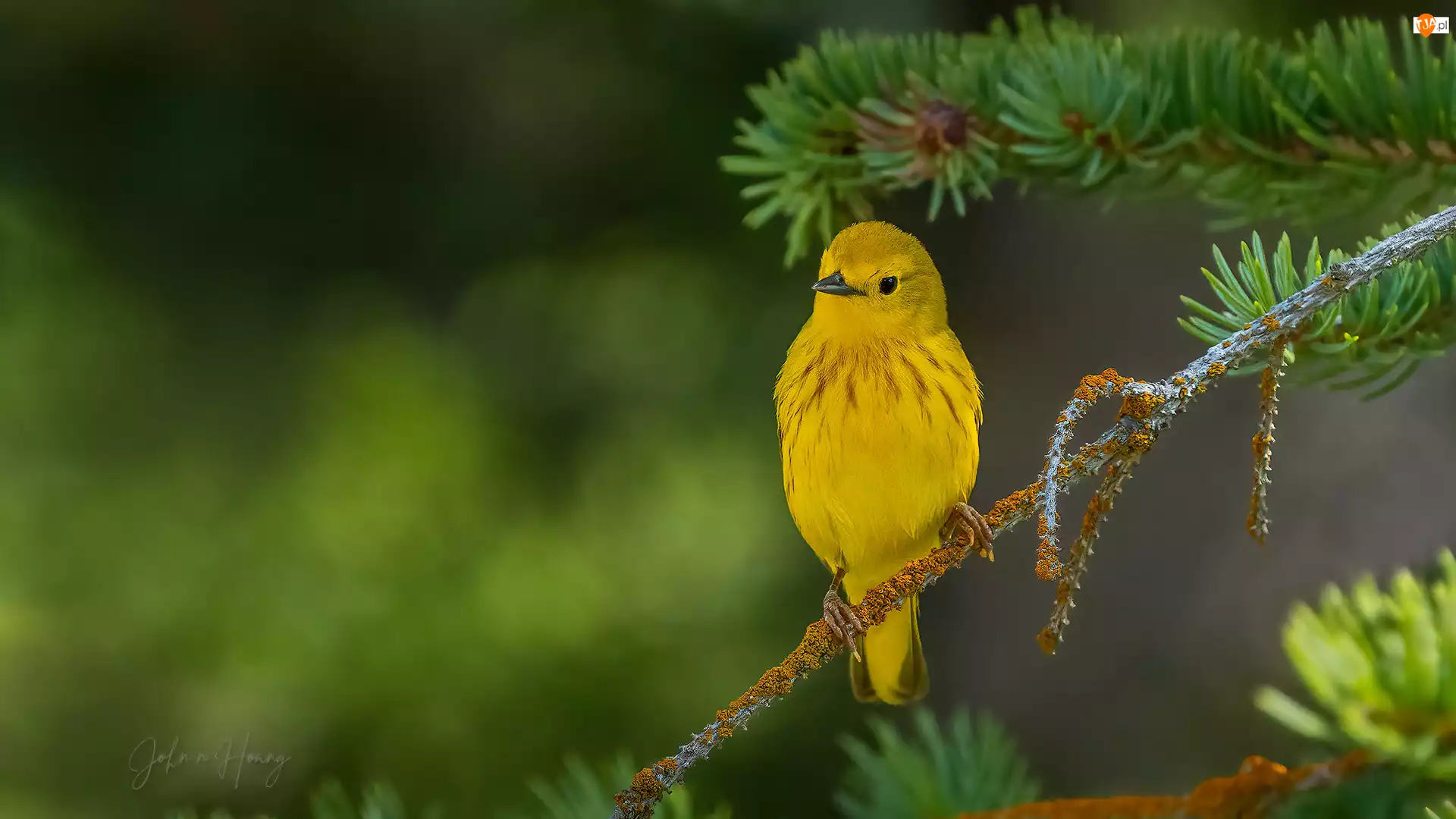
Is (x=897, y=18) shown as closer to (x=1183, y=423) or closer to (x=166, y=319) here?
(x=1183, y=423)

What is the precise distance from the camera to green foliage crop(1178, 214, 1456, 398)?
2.54ft

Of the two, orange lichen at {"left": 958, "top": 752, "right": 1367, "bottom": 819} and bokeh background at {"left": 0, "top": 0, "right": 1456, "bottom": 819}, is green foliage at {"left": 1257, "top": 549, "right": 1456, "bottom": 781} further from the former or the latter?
bokeh background at {"left": 0, "top": 0, "right": 1456, "bottom": 819}

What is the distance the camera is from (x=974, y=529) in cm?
95

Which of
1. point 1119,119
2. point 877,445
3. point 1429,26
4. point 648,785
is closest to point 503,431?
point 877,445

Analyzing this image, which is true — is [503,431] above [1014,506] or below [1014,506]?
above

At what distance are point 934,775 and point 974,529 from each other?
276mm

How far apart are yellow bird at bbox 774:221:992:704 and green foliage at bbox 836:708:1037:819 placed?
0.89ft

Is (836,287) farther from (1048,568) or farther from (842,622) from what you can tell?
(1048,568)

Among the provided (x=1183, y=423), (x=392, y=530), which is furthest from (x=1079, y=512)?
(x=392, y=530)

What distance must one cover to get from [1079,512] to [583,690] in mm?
828
